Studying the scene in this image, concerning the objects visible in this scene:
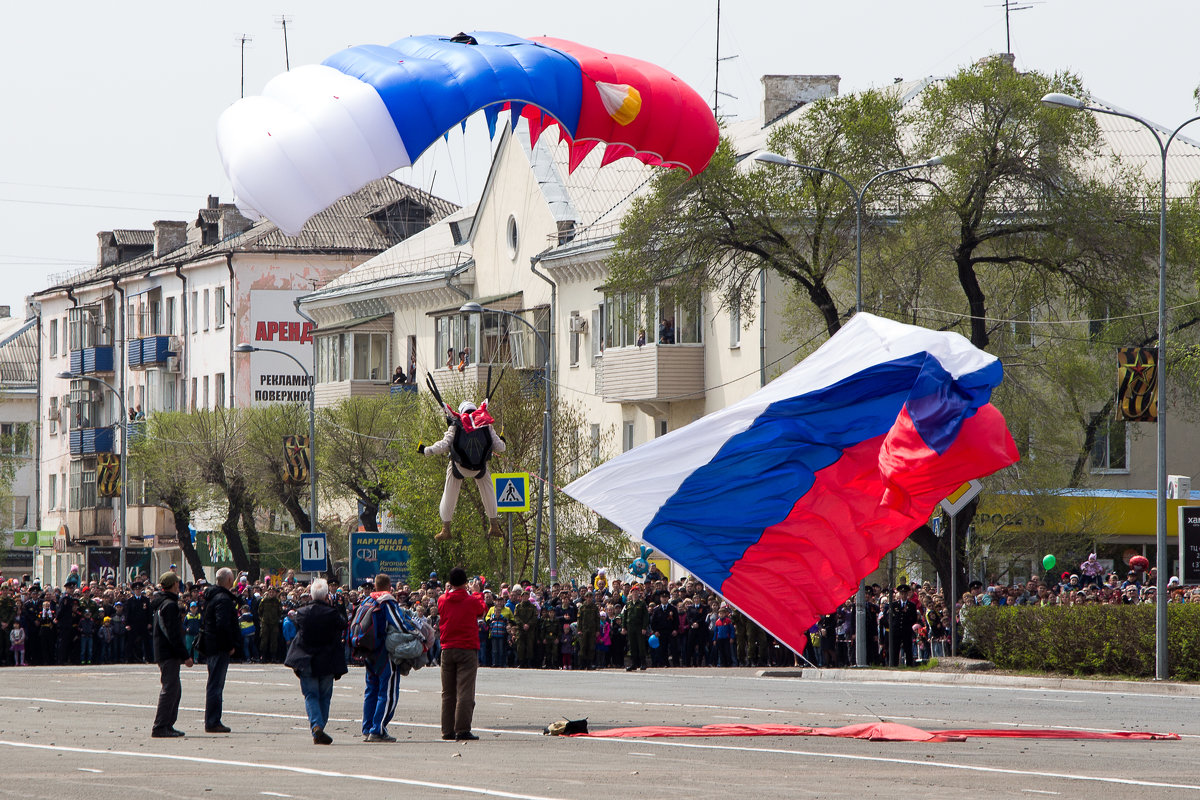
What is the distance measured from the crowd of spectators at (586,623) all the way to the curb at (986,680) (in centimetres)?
198

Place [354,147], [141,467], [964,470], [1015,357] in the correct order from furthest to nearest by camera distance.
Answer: [141,467] → [1015,357] → [354,147] → [964,470]

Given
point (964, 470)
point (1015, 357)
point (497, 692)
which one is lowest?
point (497, 692)

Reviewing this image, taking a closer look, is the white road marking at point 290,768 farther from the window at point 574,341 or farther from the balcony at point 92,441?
the balcony at point 92,441

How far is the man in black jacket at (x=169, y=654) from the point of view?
66.0 feet

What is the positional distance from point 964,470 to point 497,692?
13018mm

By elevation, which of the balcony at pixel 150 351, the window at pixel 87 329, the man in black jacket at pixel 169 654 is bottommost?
the man in black jacket at pixel 169 654

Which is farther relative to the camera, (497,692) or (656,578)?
(656,578)

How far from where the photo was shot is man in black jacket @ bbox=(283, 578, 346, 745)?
19.1 m

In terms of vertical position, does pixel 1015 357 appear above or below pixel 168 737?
above

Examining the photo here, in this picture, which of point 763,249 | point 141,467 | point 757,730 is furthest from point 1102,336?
point 141,467

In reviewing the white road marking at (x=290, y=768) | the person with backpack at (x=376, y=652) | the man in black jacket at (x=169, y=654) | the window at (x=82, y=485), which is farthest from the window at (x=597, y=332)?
the white road marking at (x=290, y=768)

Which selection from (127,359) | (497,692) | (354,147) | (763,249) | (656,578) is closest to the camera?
(354,147)

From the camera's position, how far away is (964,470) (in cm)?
1672

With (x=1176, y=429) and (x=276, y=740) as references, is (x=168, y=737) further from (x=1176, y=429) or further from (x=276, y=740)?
(x=1176, y=429)
